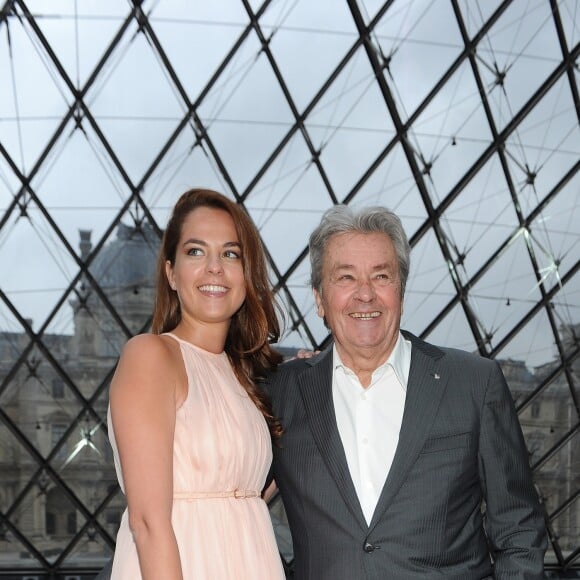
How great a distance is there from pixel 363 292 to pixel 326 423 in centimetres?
46

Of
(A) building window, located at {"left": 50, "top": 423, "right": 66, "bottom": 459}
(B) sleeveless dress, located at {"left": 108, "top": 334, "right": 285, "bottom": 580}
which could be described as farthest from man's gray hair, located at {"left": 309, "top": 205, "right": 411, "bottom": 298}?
(A) building window, located at {"left": 50, "top": 423, "right": 66, "bottom": 459}

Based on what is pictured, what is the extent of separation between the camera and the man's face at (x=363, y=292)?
323 cm

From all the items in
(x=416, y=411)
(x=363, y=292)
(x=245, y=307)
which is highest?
(x=245, y=307)

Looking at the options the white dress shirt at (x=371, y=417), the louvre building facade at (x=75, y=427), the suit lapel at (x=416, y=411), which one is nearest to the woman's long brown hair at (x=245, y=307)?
the white dress shirt at (x=371, y=417)

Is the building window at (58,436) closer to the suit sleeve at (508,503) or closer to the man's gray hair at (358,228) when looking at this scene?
the man's gray hair at (358,228)

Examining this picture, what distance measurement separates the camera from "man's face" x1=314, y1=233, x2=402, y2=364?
10.6 feet

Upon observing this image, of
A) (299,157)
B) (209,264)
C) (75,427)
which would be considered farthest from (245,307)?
(75,427)

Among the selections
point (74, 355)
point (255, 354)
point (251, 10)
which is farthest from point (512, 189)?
point (255, 354)

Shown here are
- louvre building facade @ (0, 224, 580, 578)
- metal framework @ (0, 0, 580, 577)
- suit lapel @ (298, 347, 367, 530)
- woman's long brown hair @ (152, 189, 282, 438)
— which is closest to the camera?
suit lapel @ (298, 347, 367, 530)

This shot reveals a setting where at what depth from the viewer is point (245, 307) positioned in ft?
11.9

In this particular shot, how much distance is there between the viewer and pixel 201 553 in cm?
304

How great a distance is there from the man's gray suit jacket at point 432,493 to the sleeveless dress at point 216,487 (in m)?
0.13

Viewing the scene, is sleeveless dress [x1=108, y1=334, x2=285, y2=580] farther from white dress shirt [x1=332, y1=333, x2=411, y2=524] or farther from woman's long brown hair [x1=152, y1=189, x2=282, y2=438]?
white dress shirt [x1=332, y1=333, x2=411, y2=524]

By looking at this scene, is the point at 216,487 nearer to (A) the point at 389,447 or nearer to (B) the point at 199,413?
(B) the point at 199,413
